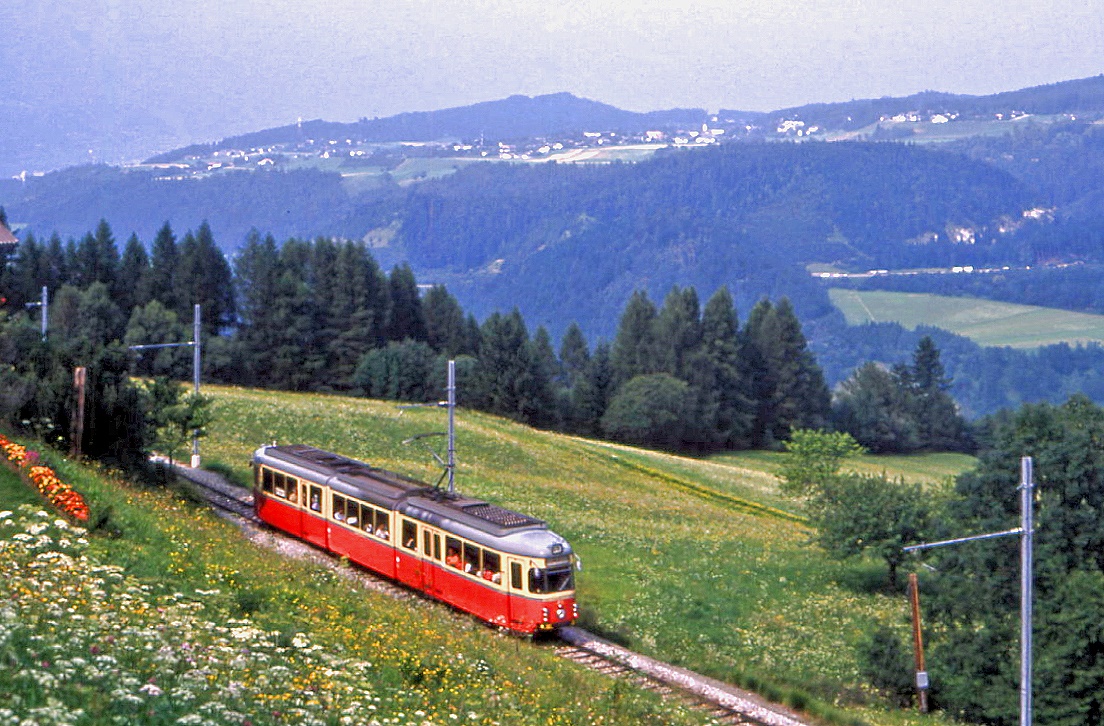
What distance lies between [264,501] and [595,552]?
10.4 meters

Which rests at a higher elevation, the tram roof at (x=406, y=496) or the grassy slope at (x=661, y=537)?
the tram roof at (x=406, y=496)

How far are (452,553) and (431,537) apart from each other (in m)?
0.87

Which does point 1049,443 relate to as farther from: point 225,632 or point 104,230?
point 104,230

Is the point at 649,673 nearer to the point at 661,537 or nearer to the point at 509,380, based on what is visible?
the point at 661,537

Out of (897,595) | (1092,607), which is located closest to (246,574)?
(1092,607)

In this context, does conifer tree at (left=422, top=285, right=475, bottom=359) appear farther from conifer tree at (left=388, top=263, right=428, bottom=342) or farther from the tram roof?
the tram roof

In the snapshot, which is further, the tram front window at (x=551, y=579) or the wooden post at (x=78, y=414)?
the wooden post at (x=78, y=414)

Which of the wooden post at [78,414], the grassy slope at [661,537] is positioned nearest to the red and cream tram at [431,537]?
the grassy slope at [661,537]

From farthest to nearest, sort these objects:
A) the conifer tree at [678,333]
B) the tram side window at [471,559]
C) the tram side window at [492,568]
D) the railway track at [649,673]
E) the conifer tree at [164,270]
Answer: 1. the conifer tree at [678,333]
2. the conifer tree at [164,270]
3. the tram side window at [471,559]
4. the tram side window at [492,568]
5. the railway track at [649,673]

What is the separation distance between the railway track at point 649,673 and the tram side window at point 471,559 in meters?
2.48

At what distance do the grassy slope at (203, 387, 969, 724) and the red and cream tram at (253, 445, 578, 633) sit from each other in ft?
10.5

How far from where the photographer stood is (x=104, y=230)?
11250 centimetres

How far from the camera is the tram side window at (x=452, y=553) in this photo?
2881cm

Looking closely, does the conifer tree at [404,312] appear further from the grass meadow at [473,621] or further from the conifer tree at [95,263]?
the grass meadow at [473,621]
